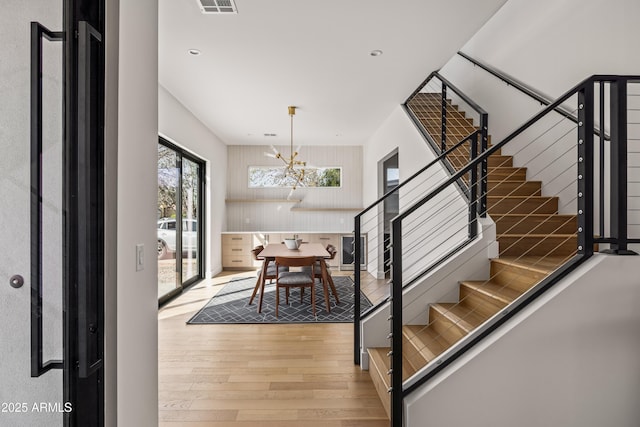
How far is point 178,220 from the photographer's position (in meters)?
5.12

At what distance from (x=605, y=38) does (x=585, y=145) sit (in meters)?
1.56

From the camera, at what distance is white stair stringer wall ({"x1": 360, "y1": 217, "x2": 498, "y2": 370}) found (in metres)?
2.68

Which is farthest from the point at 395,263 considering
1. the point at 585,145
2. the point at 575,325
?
the point at 585,145

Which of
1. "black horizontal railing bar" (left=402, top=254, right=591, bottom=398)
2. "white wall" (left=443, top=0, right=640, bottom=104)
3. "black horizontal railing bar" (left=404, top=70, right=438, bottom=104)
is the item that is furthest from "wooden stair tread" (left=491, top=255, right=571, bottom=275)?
"black horizontal railing bar" (left=404, top=70, right=438, bottom=104)

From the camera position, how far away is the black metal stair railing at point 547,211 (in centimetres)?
172

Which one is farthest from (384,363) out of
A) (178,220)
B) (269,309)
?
(178,220)

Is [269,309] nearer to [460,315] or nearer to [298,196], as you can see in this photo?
[460,315]

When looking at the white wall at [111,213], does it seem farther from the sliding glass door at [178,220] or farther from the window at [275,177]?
the window at [275,177]

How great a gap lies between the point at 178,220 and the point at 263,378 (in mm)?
3268

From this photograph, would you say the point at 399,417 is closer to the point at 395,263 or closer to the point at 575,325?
the point at 395,263

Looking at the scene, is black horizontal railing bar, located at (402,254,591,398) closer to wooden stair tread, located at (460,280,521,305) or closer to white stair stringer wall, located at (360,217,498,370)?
wooden stair tread, located at (460,280,521,305)

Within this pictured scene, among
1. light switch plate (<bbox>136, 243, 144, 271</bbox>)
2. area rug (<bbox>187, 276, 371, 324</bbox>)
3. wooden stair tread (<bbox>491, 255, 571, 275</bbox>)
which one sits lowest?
area rug (<bbox>187, 276, 371, 324</bbox>)

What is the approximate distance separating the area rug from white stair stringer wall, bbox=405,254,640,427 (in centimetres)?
219

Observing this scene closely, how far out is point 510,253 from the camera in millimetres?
2771
